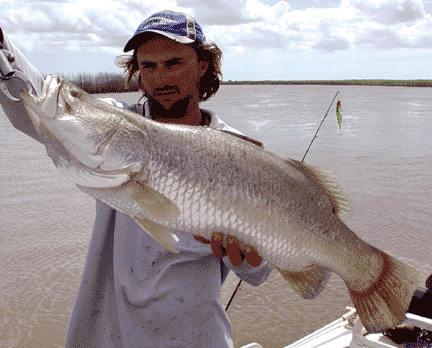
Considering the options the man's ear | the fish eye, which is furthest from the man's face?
the fish eye

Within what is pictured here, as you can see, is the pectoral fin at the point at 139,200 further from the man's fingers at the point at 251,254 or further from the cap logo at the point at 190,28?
the cap logo at the point at 190,28

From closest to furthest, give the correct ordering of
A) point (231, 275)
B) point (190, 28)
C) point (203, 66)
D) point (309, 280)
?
point (309, 280)
point (190, 28)
point (203, 66)
point (231, 275)

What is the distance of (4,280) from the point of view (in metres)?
5.48

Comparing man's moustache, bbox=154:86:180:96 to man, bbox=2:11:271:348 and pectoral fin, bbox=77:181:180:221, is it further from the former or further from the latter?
pectoral fin, bbox=77:181:180:221

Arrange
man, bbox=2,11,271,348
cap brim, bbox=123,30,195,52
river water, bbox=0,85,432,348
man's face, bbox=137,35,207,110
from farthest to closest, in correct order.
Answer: river water, bbox=0,85,432,348 < man's face, bbox=137,35,207,110 < cap brim, bbox=123,30,195,52 < man, bbox=2,11,271,348

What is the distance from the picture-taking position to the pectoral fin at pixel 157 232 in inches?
64.7

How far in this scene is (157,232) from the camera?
1.65m

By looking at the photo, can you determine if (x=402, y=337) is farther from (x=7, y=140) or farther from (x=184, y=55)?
(x=7, y=140)

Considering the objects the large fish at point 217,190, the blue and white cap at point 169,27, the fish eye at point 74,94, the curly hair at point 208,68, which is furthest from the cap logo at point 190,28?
the fish eye at point 74,94

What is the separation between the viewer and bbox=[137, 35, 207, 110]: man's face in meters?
2.29

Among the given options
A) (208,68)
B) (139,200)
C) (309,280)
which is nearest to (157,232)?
(139,200)

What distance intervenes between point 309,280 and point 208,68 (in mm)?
1764

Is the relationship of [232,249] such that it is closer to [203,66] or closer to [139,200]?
[139,200]

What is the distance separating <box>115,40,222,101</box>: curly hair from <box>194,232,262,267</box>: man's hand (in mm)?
1507
